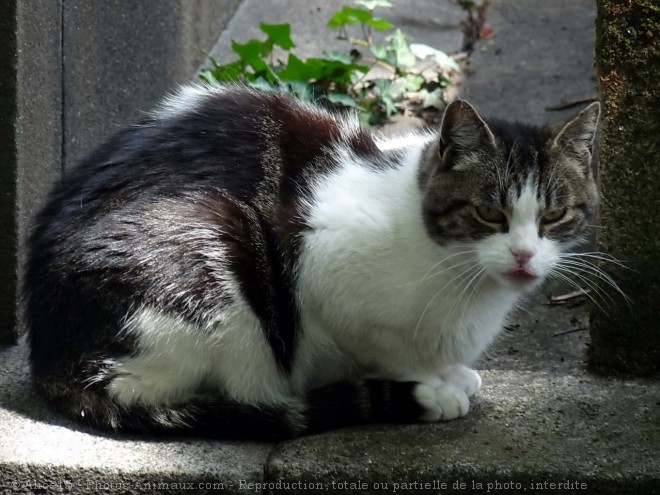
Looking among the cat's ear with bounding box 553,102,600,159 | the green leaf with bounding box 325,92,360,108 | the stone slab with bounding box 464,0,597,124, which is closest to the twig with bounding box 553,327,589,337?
the cat's ear with bounding box 553,102,600,159

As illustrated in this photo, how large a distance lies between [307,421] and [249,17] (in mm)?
3712

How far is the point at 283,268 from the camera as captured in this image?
2.91 metres

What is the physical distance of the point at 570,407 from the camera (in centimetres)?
289

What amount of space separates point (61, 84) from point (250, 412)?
1564 mm

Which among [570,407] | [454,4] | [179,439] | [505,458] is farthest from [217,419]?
[454,4]

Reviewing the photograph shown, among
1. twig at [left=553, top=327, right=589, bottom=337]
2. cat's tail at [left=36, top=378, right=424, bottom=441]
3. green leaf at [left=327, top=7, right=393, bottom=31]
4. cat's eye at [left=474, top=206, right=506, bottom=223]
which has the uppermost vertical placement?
green leaf at [left=327, top=7, right=393, bottom=31]

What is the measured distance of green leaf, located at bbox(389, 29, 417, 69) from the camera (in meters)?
5.24

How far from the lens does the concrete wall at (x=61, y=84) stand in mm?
3266

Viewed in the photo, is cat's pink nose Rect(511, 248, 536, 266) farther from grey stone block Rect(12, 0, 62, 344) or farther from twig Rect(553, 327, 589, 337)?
grey stone block Rect(12, 0, 62, 344)

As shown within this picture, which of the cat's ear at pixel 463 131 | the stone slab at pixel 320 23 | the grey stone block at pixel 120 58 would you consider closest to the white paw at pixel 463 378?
the cat's ear at pixel 463 131

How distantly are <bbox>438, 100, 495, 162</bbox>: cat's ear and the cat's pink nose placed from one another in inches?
13.0

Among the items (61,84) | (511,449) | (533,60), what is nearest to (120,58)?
(61,84)

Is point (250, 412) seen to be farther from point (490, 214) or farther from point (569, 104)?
point (569, 104)

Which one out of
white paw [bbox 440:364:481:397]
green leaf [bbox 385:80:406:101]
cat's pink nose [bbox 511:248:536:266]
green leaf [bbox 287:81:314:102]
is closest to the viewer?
cat's pink nose [bbox 511:248:536:266]
